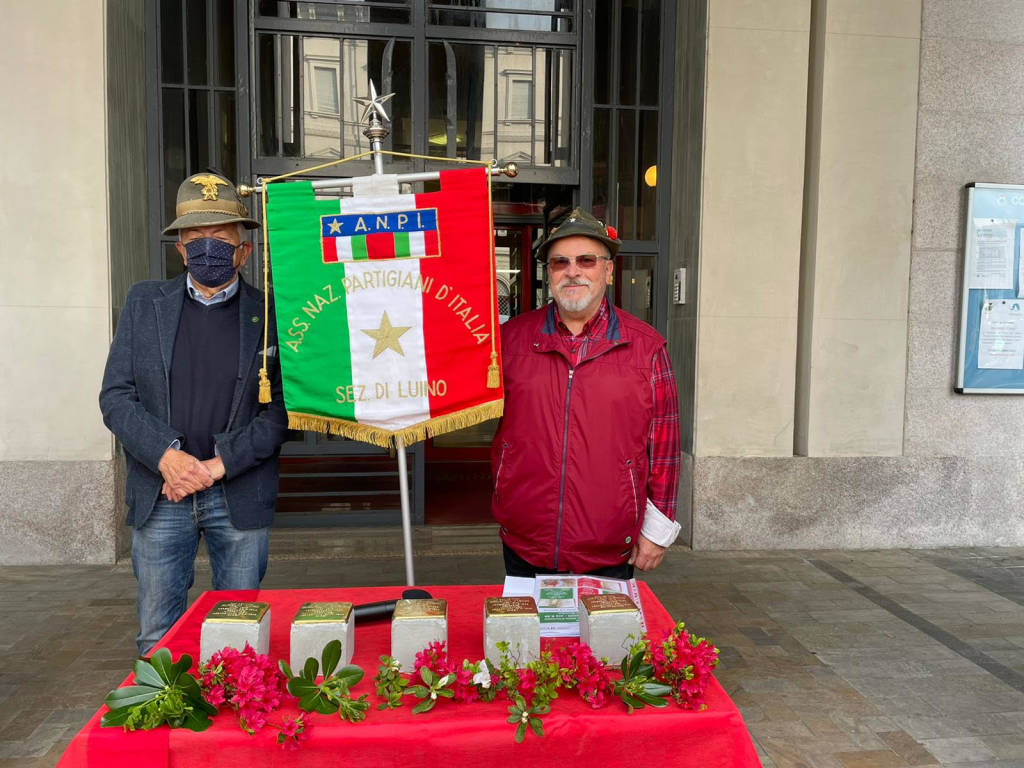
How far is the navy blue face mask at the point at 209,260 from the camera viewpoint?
8.59 feet

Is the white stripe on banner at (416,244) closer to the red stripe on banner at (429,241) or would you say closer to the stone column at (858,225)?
the red stripe on banner at (429,241)

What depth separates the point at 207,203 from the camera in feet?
8.53

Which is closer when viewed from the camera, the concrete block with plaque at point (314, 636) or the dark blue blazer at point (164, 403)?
the concrete block with plaque at point (314, 636)

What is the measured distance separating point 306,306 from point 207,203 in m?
0.50

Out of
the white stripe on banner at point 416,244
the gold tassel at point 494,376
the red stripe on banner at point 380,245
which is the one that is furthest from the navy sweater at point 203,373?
the gold tassel at point 494,376

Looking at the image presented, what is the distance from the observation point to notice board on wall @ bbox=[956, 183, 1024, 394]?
5.79 metres

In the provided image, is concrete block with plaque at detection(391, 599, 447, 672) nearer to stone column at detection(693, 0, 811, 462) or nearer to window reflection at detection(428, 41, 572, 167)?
stone column at detection(693, 0, 811, 462)

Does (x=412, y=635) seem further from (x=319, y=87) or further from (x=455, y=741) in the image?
(x=319, y=87)

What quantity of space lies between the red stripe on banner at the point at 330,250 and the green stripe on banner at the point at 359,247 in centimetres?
6

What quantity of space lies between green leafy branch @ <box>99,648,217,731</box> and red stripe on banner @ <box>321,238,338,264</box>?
144 centimetres

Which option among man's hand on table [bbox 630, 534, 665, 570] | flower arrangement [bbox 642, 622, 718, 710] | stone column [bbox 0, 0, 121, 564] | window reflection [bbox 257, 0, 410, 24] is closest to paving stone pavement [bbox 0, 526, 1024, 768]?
stone column [bbox 0, 0, 121, 564]

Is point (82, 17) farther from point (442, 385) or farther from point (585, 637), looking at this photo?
point (585, 637)

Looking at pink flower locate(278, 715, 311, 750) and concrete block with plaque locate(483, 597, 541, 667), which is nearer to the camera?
pink flower locate(278, 715, 311, 750)

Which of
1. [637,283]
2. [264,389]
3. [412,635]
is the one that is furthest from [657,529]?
[637,283]
